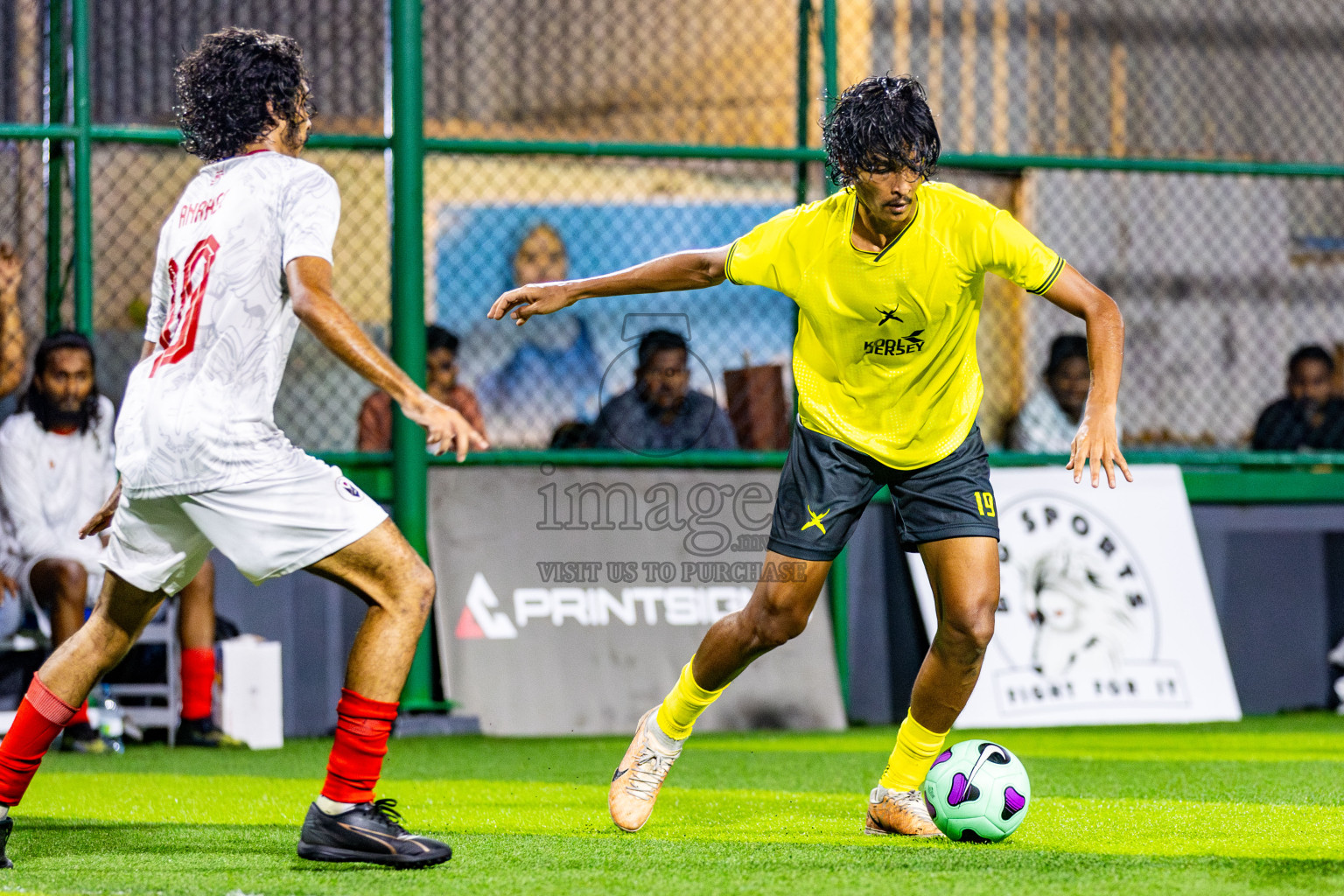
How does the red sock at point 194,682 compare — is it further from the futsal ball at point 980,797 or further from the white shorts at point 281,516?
the futsal ball at point 980,797

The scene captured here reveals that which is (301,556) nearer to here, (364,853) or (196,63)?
(364,853)

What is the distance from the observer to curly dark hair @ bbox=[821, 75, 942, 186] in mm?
4230

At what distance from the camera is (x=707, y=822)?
4.89 m

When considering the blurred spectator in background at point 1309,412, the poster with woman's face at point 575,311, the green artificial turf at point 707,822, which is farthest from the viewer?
the poster with woman's face at point 575,311

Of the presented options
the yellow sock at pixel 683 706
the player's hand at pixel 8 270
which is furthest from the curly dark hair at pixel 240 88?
the player's hand at pixel 8 270

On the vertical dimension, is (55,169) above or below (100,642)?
above

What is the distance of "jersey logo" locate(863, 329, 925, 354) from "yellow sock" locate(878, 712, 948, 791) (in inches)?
40.8

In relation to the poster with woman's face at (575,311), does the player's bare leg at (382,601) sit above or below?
below

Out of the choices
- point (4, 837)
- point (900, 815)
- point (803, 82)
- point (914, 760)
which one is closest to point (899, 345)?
point (914, 760)

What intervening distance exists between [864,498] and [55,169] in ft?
16.3

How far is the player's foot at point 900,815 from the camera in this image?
15.0 feet

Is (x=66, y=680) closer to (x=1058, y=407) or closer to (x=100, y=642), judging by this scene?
(x=100, y=642)

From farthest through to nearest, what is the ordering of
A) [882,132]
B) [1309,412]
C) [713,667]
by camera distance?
[1309,412], [713,667], [882,132]

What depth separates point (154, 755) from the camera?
6.97 metres
